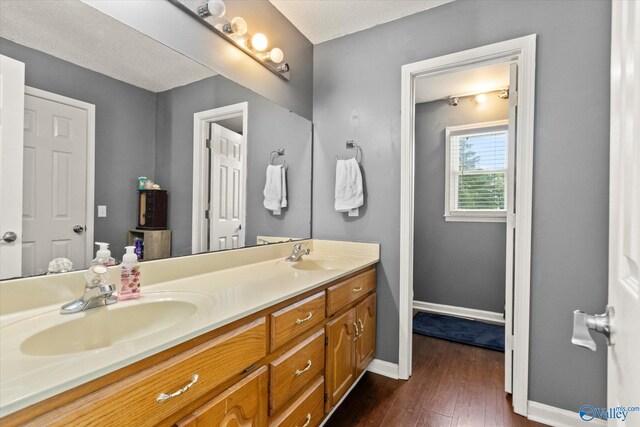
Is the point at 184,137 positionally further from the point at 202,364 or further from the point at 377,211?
the point at 377,211

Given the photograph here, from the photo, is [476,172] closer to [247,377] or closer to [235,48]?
[235,48]

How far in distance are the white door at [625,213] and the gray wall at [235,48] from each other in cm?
154

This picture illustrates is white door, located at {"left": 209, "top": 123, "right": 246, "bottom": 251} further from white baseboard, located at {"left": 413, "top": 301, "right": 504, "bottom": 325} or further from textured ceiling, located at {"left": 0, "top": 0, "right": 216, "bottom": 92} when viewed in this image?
white baseboard, located at {"left": 413, "top": 301, "right": 504, "bottom": 325}

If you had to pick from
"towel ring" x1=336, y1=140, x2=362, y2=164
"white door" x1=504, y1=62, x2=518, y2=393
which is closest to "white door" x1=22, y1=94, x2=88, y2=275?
"towel ring" x1=336, y1=140, x2=362, y2=164

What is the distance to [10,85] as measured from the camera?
91 centimetres

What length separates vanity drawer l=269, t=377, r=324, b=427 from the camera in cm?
118

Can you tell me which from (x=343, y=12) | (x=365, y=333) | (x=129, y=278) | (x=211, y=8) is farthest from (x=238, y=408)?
(x=343, y=12)

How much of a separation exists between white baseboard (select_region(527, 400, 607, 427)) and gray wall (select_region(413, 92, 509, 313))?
1.58 meters

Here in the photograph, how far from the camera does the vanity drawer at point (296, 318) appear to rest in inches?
44.4

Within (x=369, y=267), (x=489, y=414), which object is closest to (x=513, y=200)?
(x=369, y=267)

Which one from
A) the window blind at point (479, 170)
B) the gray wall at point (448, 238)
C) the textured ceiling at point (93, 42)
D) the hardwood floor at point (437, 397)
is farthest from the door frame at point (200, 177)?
the window blind at point (479, 170)

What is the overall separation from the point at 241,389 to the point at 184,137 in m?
1.11

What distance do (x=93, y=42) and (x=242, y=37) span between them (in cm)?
86

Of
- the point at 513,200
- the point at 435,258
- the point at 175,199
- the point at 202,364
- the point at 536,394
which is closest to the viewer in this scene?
the point at 202,364
